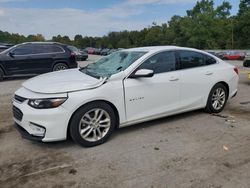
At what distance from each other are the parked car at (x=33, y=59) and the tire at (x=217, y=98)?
27.8 feet

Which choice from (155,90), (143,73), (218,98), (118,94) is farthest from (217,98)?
(118,94)

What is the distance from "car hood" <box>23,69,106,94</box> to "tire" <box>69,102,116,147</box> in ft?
1.02

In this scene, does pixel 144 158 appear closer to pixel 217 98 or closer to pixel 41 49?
pixel 217 98

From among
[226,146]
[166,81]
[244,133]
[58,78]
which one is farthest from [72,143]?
[244,133]

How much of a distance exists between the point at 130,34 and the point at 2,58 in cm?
8581

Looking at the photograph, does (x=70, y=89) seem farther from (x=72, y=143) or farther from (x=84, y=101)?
(x=72, y=143)

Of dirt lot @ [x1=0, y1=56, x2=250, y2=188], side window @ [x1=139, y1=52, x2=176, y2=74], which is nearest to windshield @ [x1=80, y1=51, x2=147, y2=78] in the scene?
side window @ [x1=139, y1=52, x2=176, y2=74]

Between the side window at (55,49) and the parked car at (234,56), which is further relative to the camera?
the parked car at (234,56)

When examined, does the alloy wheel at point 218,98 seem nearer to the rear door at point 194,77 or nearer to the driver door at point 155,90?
the rear door at point 194,77

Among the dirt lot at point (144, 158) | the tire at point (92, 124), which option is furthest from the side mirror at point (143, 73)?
the dirt lot at point (144, 158)

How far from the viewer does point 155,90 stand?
195 inches

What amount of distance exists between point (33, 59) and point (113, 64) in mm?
8185

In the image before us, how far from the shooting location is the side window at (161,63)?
506cm

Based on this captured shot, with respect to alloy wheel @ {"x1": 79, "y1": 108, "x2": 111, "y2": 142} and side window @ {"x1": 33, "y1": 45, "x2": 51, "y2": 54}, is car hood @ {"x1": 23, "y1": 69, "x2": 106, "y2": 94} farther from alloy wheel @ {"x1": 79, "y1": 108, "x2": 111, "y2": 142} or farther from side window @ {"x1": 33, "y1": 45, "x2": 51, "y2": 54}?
side window @ {"x1": 33, "y1": 45, "x2": 51, "y2": 54}
